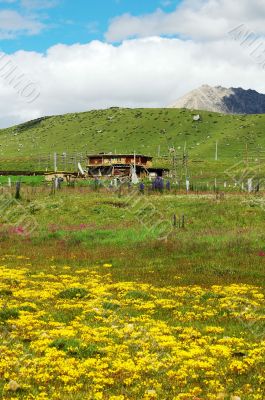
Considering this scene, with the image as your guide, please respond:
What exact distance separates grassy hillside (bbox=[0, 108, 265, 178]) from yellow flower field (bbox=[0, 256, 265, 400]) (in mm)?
112920

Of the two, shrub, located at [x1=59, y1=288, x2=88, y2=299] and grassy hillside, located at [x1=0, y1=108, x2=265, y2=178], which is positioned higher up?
grassy hillside, located at [x1=0, y1=108, x2=265, y2=178]

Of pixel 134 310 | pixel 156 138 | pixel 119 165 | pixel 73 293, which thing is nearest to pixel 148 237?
pixel 73 293

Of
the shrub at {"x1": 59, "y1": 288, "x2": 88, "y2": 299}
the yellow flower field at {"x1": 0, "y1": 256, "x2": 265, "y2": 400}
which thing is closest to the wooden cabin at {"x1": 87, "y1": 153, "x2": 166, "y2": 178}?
the shrub at {"x1": 59, "y1": 288, "x2": 88, "y2": 299}

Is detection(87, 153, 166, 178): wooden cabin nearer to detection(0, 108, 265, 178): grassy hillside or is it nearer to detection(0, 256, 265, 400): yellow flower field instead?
detection(0, 108, 265, 178): grassy hillside

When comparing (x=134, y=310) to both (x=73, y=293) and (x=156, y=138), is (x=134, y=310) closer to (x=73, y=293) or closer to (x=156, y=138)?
(x=73, y=293)

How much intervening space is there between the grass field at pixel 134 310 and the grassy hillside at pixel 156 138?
97853 millimetres

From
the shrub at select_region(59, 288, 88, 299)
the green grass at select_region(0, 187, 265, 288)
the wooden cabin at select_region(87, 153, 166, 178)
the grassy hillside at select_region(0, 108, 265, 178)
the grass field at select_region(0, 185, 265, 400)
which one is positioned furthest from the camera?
the grassy hillside at select_region(0, 108, 265, 178)

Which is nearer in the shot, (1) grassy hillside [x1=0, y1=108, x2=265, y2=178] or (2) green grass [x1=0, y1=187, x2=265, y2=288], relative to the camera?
(2) green grass [x1=0, y1=187, x2=265, y2=288]

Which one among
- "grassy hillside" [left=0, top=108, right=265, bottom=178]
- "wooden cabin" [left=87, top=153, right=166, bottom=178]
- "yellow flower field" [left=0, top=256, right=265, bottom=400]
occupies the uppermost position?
"grassy hillside" [left=0, top=108, right=265, bottom=178]

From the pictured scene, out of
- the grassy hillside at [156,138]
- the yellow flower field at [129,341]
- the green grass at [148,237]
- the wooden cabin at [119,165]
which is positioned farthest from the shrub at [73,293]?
the grassy hillside at [156,138]

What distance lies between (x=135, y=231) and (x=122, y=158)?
7441cm

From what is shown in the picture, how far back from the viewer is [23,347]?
12.8m

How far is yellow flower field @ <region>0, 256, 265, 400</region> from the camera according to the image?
10336 mm

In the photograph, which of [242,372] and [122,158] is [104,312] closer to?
[242,372]
